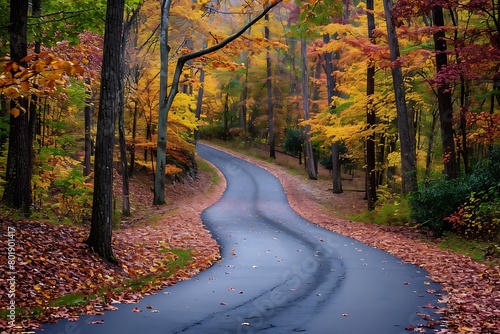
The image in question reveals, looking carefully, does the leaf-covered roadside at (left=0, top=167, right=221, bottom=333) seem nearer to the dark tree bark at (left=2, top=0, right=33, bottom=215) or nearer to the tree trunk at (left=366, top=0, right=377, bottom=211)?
the dark tree bark at (left=2, top=0, right=33, bottom=215)

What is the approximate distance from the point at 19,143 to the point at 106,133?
3.30m

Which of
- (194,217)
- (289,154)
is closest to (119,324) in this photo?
(194,217)

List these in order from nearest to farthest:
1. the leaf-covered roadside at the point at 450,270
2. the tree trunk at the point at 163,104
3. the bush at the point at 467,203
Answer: the leaf-covered roadside at the point at 450,270
the bush at the point at 467,203
the tree trunk at the point at 163,104

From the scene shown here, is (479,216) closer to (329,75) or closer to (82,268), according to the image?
(82,268)

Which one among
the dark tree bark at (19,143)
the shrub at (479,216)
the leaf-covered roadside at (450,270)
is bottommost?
the leaf-covered roadside at (450,270)

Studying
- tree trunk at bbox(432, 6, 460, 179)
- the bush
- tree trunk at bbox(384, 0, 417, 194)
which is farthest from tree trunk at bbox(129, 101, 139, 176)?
the bush

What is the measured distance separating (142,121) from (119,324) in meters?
21.5

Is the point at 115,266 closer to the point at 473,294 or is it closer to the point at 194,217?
the point at 473,294

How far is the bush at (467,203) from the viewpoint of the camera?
13.8 meters

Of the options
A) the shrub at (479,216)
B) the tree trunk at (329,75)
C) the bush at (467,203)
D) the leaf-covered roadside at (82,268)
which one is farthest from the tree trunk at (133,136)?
the shrub at (479,216)

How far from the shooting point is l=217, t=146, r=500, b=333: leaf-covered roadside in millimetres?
6738

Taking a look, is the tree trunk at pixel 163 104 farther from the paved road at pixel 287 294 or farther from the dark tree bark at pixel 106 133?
the dark tree bark at pixel 106 133

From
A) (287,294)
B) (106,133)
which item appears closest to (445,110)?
(287,294)

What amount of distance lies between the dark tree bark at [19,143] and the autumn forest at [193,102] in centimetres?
3
